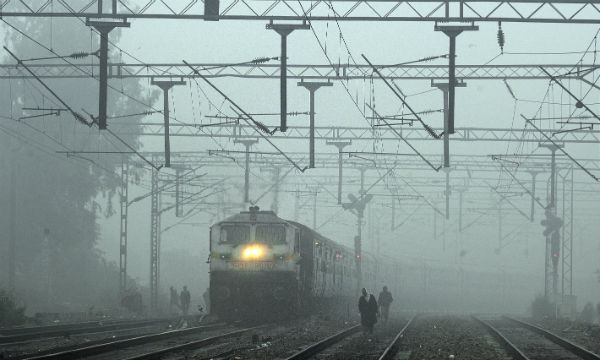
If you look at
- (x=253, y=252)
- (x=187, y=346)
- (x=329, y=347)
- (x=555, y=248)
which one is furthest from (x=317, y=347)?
(x=555, y=248)

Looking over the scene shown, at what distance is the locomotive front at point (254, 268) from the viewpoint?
27500 mm

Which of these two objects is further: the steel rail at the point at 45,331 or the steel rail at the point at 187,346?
the steel rail at the point at 45,331

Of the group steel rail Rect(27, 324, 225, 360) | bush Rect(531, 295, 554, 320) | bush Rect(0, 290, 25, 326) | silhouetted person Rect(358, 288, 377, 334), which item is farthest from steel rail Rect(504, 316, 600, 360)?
bush Rect(531, 295, 554, 320)

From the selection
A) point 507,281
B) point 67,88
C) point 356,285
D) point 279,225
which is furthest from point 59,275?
point 507,281

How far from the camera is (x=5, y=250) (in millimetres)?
51562

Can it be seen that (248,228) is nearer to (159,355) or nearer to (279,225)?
(279,225)

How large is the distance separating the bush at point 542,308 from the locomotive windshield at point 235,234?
21.3 m

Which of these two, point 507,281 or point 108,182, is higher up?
point 108,182

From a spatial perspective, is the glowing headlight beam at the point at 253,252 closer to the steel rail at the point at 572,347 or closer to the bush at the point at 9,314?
the bush at the point at 9,314

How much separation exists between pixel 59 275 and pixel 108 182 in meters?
8.02

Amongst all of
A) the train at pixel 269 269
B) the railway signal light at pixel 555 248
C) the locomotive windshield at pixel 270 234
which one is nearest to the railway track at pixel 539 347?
the train at pixel 269 269

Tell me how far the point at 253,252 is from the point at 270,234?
713 mm

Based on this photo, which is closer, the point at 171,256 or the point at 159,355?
→ the point at 159,355

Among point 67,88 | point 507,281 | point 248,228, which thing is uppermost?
point 67,88
